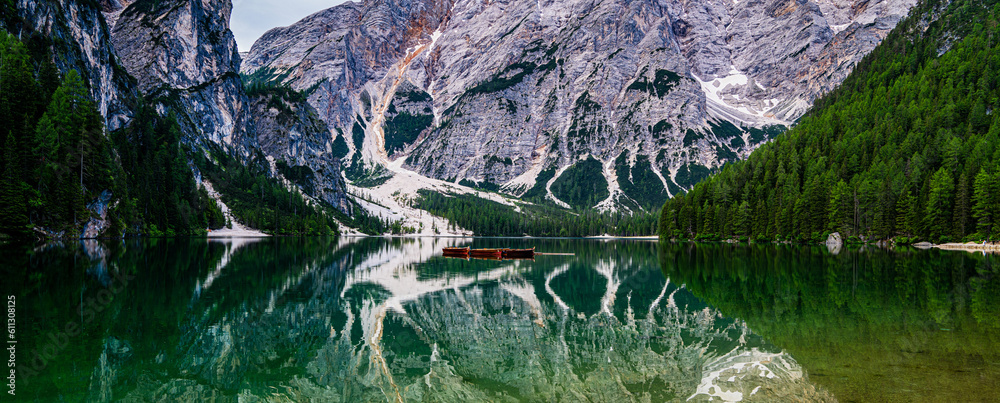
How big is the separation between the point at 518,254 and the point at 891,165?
69.1 m

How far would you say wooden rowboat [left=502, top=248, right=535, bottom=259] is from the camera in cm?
6706

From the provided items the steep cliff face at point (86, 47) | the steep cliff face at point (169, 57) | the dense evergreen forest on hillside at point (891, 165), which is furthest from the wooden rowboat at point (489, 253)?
the steep cliff face at point (169, 57)

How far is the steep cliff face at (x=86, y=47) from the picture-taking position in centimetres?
9356

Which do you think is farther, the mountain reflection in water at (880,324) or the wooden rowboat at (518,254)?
the wooden rowboat at (518,254)

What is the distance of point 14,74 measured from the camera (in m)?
66.6

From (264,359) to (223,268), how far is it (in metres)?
29.5

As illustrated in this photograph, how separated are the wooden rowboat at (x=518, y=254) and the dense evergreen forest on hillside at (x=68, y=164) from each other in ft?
196

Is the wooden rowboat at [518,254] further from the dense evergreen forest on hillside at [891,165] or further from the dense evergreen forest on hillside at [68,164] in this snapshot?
the dense evergreen forest on hillside at [68,164]

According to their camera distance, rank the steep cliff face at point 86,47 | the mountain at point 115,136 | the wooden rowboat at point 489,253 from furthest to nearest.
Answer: the steep cliff face at point 86,47 < the wooden rowboat at point 489,253 < the mountain at point 115,136

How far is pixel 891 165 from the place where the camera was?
282 ft

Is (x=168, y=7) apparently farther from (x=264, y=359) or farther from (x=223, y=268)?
(x=264, y=359)

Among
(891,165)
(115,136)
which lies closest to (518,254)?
(891,165)

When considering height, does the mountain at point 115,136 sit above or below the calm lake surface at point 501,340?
above

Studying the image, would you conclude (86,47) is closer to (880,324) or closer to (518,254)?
(518,254)
